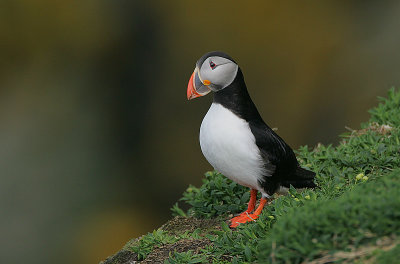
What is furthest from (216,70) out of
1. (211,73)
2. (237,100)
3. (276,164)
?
(276,164)

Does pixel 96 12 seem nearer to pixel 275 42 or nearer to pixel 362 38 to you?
pixel 275 42

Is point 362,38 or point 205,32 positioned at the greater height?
point 205,32

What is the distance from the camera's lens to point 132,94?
29.9 ft

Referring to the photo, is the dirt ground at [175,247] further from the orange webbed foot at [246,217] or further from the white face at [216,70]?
the white face at [216,70]

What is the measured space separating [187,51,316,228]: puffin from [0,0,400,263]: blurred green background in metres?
4.07

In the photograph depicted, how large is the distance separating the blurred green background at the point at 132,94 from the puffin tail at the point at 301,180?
3.87 metres

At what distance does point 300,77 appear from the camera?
910cm

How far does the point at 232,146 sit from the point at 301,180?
69cm

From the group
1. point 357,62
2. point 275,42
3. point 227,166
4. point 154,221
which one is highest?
point 275,42

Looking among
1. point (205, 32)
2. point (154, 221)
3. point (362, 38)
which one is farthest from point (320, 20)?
point (154, 221)

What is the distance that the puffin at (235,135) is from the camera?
15.3ft

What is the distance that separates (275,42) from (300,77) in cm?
55

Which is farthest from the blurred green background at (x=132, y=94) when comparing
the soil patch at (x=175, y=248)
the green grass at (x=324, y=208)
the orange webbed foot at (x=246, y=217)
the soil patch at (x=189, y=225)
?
the soil patch at (x=175, y=248)

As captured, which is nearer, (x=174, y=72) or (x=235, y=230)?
(x=235, y=230)
